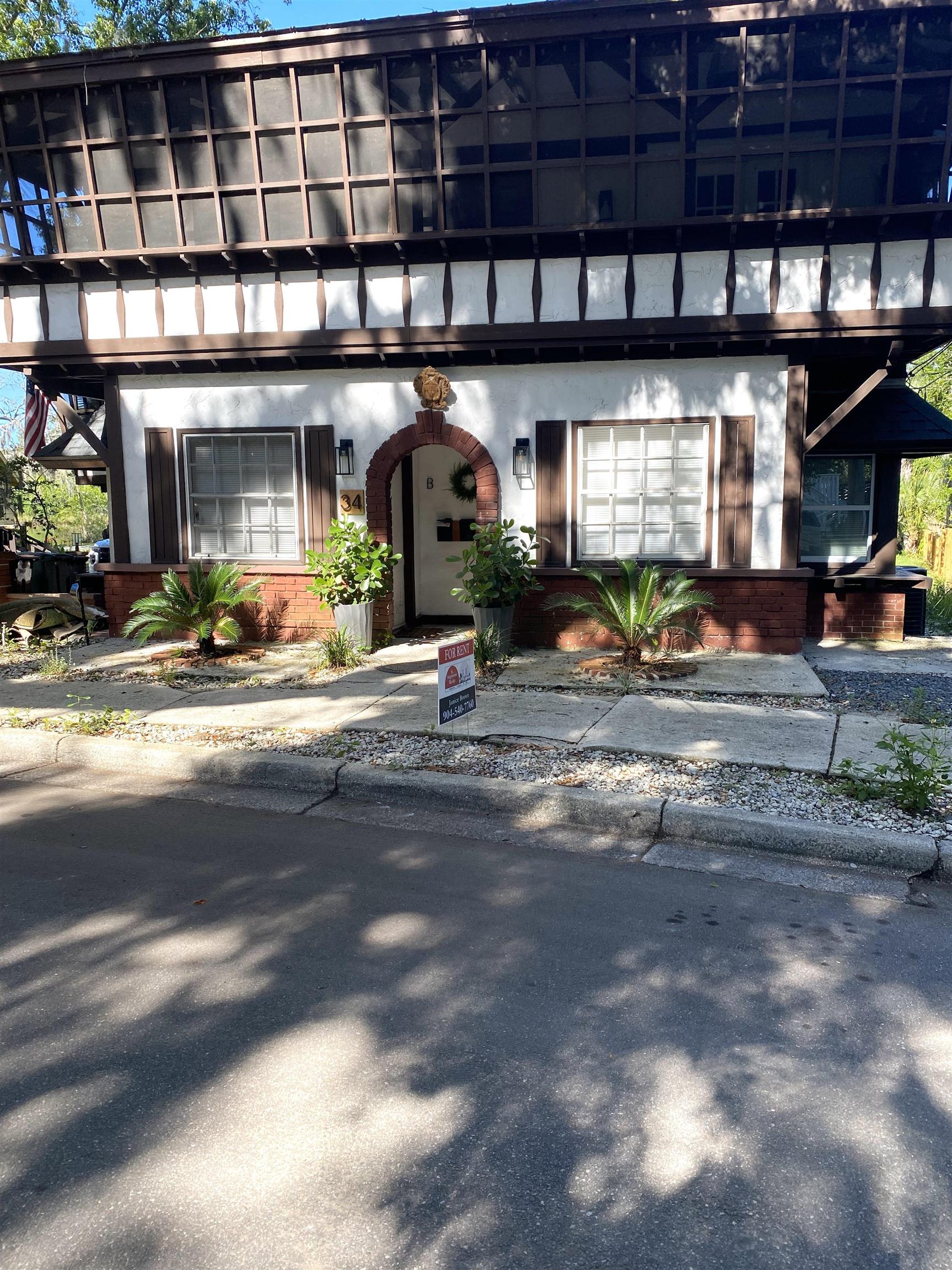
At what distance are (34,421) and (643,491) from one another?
967 centimetres

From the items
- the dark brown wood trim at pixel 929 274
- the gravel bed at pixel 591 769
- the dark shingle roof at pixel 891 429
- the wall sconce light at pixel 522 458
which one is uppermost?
the dark brown wood trim at pixel 929 274

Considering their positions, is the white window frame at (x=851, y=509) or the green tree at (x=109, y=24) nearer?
the white window frame at (x=851, y=509)

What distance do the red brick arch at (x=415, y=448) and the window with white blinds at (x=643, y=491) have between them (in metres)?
1.08

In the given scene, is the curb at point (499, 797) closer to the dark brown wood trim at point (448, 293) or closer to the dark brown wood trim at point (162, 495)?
the dark brown wood trim at point (162, 495)

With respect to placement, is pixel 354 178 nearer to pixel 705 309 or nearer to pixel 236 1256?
pixel 705 309

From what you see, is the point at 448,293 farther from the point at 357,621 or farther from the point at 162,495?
the point at 162,495

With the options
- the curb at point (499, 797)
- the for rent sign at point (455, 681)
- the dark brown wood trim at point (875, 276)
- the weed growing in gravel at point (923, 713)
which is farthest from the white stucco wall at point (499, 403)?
the curb at point (499, 797)

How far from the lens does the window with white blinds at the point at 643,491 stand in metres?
10.3

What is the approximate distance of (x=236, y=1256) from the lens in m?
2.28

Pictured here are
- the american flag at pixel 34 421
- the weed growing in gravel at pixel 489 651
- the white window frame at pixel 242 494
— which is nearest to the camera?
the weed growing in gravel at pixel 489 651

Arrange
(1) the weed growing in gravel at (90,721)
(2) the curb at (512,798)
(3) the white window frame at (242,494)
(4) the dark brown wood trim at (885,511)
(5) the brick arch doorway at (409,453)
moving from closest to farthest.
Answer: (2) the curb at (512,798) → (1) the weed growing in gravel at (90,721) → (5) the brick arch doorway at (409,453) → (3) the white window frame at (242,494) → (4) the dark brown wood trim at (885,511)

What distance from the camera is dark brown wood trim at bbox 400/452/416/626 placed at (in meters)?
12.4

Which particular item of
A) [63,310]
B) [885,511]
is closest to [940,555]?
[885,511]

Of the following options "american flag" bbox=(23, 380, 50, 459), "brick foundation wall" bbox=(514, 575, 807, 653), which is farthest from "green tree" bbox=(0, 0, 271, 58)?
"brick foundation wall" bbox=(514, 575, 807, 653)
